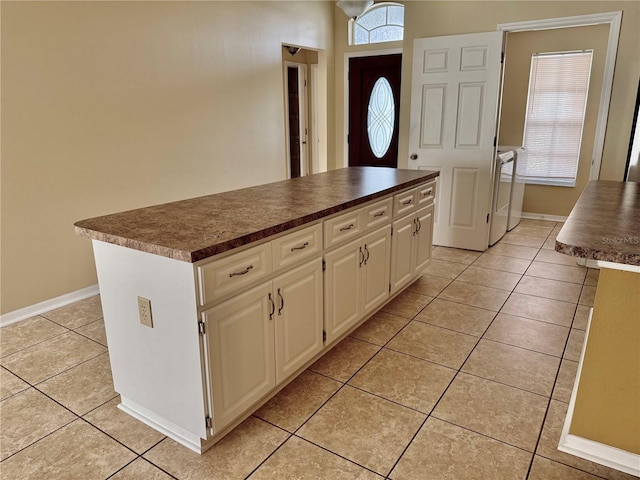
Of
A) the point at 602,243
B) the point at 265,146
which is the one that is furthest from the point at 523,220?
the point at 602,243

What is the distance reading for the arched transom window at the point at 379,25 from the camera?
17.6 feet

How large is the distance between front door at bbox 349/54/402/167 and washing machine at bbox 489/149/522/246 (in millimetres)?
1414

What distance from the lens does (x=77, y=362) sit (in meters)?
2.52

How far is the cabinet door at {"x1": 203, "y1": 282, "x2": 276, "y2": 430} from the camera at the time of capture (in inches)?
67.4

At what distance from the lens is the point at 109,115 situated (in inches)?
131

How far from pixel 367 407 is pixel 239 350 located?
0.72 m

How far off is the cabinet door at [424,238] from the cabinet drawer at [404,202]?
0.60ft

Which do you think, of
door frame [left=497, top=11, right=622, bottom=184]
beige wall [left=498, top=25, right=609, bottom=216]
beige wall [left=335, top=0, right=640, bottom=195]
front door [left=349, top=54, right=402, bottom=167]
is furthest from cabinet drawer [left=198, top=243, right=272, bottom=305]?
beige wall [left=498, top=25, right=609, bottom=216]

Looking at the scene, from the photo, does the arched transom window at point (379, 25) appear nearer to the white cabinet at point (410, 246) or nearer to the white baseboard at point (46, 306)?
the white cabinet at point (410, 246)

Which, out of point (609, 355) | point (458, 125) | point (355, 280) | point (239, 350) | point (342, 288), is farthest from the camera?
point (458, 125)

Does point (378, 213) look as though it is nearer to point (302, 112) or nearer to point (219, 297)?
point (219, 297)

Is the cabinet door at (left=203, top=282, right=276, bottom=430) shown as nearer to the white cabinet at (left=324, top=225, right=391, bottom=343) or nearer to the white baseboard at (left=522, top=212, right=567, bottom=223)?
the white cabinet at (left=324, top=225, right=391, bottom=343)

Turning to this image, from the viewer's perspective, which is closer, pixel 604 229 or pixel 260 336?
pixel 604 229

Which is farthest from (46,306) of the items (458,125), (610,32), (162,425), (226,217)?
(610,32)
